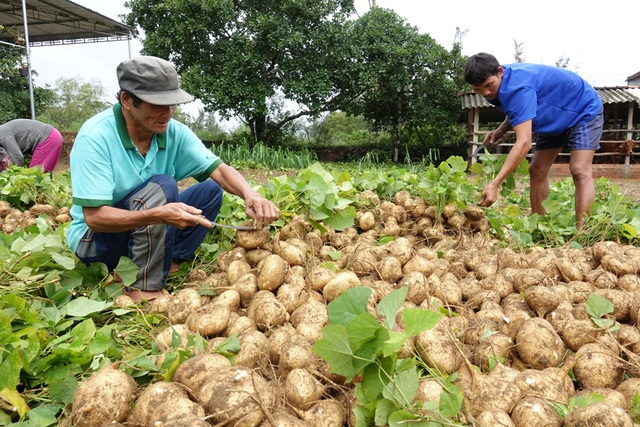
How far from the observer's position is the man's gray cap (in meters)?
2.38

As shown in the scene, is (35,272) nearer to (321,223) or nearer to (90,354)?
(90,354)

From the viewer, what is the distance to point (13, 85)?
54.7ft

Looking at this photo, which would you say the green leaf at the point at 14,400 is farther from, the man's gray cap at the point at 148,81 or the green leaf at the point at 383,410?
the man's gray cap at the point at 148,81

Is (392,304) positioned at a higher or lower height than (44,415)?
higher

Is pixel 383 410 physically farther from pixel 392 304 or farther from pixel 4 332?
pixel 4 332

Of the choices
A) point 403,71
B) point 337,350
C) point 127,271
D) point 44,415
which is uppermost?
point 403,71

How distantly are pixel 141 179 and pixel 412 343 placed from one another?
6.04 feet

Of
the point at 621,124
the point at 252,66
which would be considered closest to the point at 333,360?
the point at 252,66

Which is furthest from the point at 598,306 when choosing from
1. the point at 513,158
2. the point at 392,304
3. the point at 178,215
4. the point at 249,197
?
the point at 178,215

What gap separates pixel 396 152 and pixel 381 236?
1367 cm

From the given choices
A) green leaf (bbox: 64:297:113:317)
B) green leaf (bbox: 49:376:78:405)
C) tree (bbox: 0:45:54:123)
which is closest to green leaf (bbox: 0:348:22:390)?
green leaf (bbox: 49:376:78:405)

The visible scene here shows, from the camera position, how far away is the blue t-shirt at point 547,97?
3793mm

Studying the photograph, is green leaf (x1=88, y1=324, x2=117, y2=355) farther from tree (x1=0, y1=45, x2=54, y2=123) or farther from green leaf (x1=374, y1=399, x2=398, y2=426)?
tree (x1=0, y1=45, x2=54, y2=123)

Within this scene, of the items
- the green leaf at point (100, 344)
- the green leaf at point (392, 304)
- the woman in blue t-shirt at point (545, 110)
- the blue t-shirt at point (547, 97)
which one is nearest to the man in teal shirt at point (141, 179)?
the green leaf at point (100, 344)
